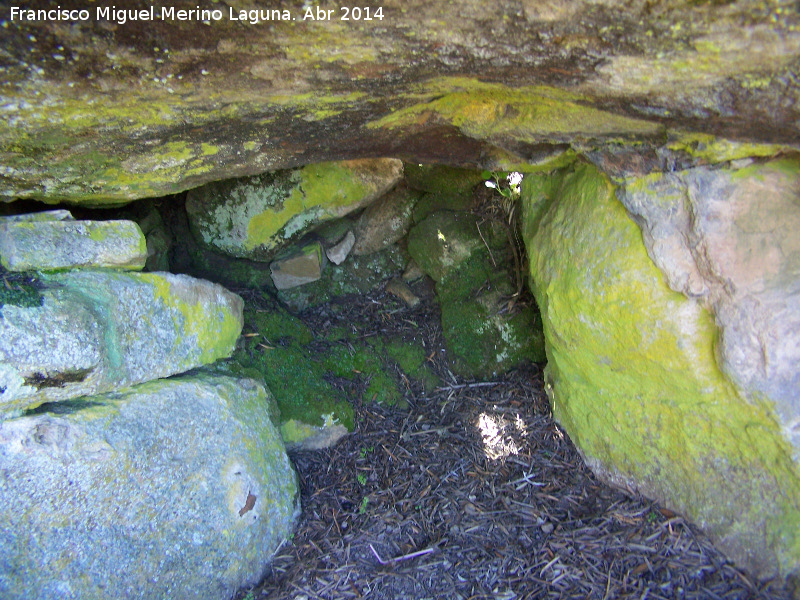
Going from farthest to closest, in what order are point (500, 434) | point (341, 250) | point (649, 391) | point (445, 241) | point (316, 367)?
point (341, 250), point (445, 241), point (316, 367), point (500, 434), point (649, 391)

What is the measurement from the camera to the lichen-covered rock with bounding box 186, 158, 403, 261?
3.35m

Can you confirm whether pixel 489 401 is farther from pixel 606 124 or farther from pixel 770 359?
pixel 606 124

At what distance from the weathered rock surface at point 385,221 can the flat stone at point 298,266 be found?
34 cm

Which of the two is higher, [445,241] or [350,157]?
[350,157]

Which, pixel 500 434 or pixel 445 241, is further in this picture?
pixel 445 241

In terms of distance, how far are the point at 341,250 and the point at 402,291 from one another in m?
0.53

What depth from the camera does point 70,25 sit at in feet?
4.60

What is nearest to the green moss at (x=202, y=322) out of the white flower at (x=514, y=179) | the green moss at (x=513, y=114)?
the green moss at (x=513, y=114)

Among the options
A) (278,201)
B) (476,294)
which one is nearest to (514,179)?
(476,294)

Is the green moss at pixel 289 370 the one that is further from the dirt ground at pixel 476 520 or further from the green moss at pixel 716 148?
the green moss at pixel 716 148

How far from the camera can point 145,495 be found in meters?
2.13

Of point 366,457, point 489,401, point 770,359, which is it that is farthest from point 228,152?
point 770,359

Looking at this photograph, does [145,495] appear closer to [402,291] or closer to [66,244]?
[66,244]

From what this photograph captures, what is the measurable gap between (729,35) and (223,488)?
250 centimetres
